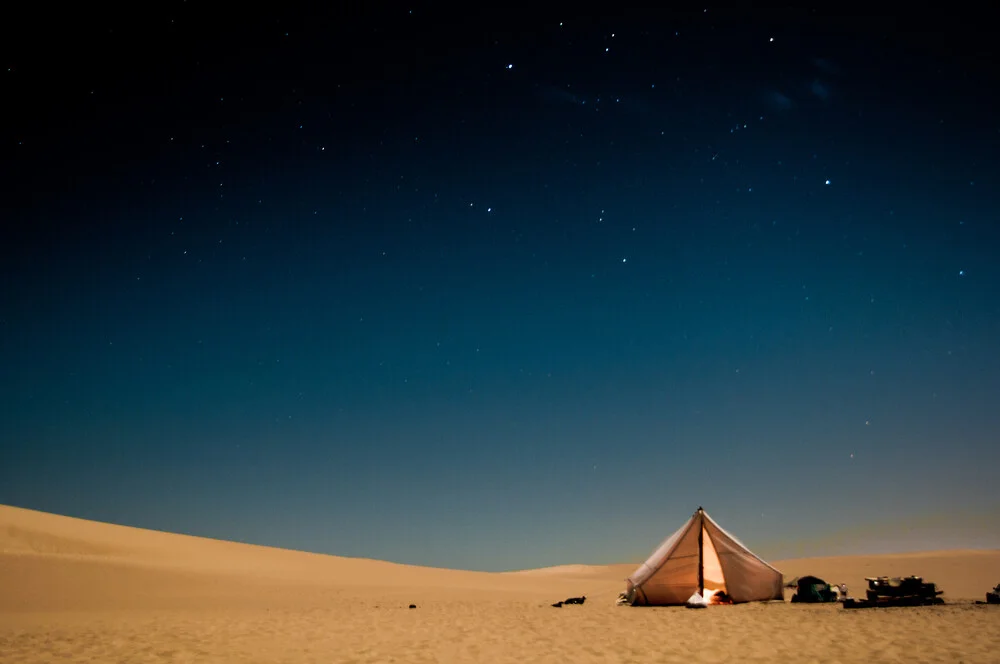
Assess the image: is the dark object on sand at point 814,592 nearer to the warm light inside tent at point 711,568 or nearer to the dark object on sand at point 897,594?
the dark object on sand at point 897,594

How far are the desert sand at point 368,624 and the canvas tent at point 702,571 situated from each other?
0.88 metres

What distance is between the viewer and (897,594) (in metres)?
15.9

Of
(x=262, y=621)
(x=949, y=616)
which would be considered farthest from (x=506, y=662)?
(x=949, y=616)

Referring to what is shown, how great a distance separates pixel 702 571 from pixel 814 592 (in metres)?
2.96

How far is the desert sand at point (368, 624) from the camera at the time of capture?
10.0 m

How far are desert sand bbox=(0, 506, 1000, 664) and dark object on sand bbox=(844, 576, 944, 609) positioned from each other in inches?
19.7

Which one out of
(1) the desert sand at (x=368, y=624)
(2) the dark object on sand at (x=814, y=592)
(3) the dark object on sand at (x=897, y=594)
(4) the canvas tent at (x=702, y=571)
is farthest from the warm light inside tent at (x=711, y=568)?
(3) the dark object on sand at (x=897, y=594)

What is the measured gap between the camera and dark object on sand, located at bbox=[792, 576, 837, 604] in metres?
17.8

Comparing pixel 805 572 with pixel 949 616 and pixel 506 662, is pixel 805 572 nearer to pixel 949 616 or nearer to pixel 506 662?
pixel 949 616

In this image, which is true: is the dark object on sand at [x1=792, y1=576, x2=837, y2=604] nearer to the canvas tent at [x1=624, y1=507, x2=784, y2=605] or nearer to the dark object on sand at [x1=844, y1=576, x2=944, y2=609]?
the canvas tent at [x1=624, y1=507, x2=784, y2=605]

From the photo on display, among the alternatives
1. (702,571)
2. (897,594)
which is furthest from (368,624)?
(897,594)

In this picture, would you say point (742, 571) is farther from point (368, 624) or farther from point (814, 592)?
point (368, 624)

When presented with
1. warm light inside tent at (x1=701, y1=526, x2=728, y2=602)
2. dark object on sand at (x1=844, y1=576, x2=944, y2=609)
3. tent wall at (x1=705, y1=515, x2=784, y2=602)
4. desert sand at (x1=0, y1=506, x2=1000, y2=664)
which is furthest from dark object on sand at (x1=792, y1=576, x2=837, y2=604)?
warm light inside tent at (x1=701, y1=526, x2=728, y2=602)

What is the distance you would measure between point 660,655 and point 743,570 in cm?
981
